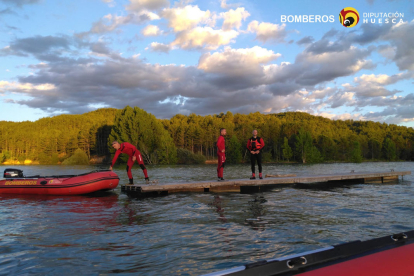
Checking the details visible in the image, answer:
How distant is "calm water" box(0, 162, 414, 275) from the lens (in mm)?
4848

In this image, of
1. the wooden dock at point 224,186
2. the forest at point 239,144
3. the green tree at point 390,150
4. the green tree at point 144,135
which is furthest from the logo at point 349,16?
the green tree at point 390,150

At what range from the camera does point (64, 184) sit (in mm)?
12797

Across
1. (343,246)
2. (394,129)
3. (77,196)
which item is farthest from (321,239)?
(394,129)

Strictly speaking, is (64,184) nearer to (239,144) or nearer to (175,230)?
(175,230)

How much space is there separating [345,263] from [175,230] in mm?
4769

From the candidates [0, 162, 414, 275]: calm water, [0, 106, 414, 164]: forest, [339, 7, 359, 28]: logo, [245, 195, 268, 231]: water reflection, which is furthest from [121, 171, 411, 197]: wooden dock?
[0, 106, 414, 164]: forest

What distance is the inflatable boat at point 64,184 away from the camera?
42.0 feet

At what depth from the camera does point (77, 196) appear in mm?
12984

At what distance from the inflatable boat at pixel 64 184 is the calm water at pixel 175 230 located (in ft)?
4.98

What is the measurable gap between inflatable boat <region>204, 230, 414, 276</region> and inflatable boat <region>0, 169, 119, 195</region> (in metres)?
11.7

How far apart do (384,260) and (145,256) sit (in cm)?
373

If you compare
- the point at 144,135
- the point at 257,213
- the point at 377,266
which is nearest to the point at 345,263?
the point at 377,266

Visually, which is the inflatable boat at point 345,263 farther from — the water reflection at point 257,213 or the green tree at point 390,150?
the green tree at point 390,150

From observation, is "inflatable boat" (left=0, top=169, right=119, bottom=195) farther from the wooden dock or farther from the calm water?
the calm water
